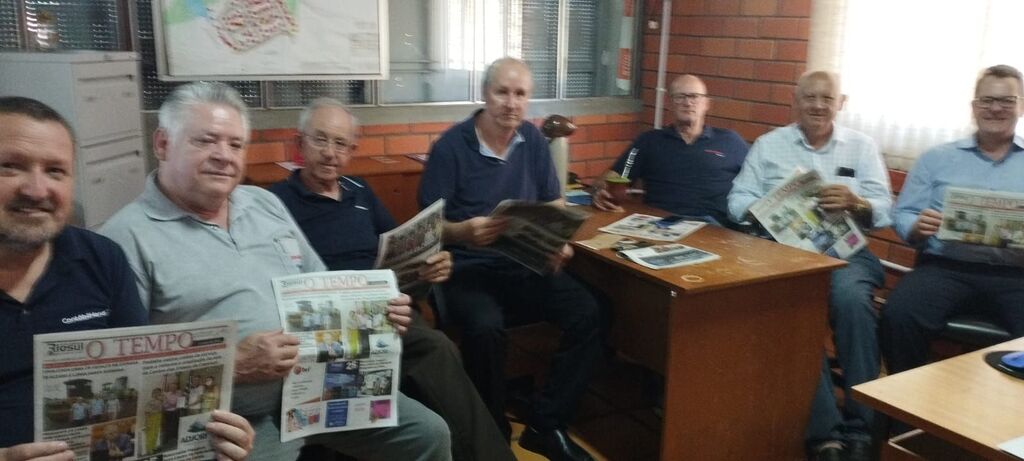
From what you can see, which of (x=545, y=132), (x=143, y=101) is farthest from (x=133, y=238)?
(x=545, y=132)

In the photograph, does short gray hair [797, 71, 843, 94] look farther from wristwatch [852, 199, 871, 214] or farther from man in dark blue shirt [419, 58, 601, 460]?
man in dark blue shirt [419, 58, 601, 460]

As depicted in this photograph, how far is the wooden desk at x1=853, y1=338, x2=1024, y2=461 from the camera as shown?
1511mm

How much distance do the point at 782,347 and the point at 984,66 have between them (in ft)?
5.13

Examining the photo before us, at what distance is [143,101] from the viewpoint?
317 centimetres

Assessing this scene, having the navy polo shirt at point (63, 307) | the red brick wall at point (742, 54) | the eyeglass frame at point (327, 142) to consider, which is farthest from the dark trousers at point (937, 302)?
the navy polo shirt at point (63, 307)

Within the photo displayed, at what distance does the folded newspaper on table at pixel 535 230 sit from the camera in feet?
7.75

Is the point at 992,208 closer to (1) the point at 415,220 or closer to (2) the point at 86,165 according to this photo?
(1) the point at 415,220

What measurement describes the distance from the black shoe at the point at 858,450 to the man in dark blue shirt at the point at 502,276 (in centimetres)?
84

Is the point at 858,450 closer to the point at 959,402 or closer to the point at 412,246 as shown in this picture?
the point at 959,402

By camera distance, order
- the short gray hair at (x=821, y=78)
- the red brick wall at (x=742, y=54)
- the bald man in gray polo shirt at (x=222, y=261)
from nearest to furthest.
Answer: the bald man in gray polo shirt at (x=222, y=261) < the short gray hair at (x=821, y=78) < the red brick wall at (x=742, y=54)

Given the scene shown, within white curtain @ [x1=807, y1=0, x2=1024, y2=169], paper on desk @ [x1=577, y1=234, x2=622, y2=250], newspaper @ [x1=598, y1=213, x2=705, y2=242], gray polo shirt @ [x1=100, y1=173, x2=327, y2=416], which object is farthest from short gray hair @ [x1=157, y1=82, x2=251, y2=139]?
white curtain @ [x1=807, y1=0, x2=1024, y2=169]

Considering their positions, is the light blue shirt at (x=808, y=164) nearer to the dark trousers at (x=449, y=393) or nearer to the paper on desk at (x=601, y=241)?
the paper on desk at (x=601, y=241)

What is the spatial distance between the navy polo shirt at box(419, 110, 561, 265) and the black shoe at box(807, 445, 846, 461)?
1.24 meters

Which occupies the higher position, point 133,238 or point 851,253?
point 133,238
